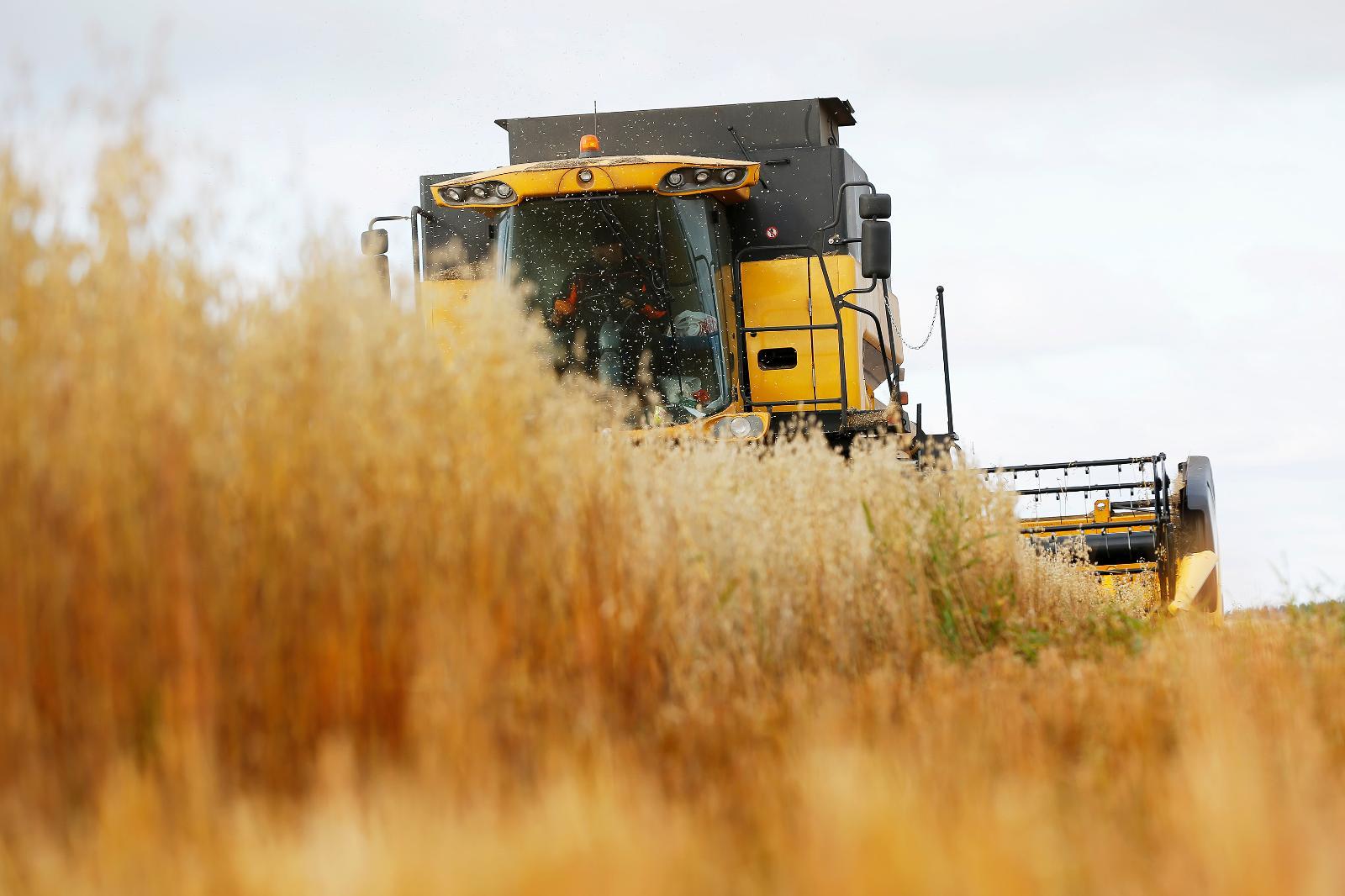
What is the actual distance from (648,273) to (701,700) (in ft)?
17.4

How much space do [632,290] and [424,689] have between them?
234 inches

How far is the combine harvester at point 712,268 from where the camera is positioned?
8602 mm

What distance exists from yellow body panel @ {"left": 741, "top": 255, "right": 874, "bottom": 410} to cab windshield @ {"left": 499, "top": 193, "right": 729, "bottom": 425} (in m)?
0.66

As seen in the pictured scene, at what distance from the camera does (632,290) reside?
28.3 ft

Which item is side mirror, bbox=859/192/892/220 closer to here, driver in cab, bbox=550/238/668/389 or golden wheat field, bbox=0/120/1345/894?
driver in cab, bbox=550/238/668/389

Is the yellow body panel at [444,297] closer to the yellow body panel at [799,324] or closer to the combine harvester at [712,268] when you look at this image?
the combine harvester at [712,268]

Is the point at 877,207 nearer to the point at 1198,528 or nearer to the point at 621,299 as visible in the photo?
the point at 621,299

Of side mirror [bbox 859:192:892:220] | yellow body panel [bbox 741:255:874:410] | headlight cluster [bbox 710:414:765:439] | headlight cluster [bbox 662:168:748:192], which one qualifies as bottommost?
headlight cluster [bbox 710:414:765:439]

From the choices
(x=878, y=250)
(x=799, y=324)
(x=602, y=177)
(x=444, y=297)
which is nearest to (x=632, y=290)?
(x=602, y=177)

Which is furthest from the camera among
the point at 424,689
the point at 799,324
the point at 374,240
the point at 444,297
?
the point at 444,297

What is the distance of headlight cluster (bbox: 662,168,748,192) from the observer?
8586mm

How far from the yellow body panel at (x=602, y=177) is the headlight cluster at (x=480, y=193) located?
17mm

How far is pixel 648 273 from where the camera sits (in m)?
8.62

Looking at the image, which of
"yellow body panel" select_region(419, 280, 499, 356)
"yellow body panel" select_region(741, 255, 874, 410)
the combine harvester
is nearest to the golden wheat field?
the combine harvester
